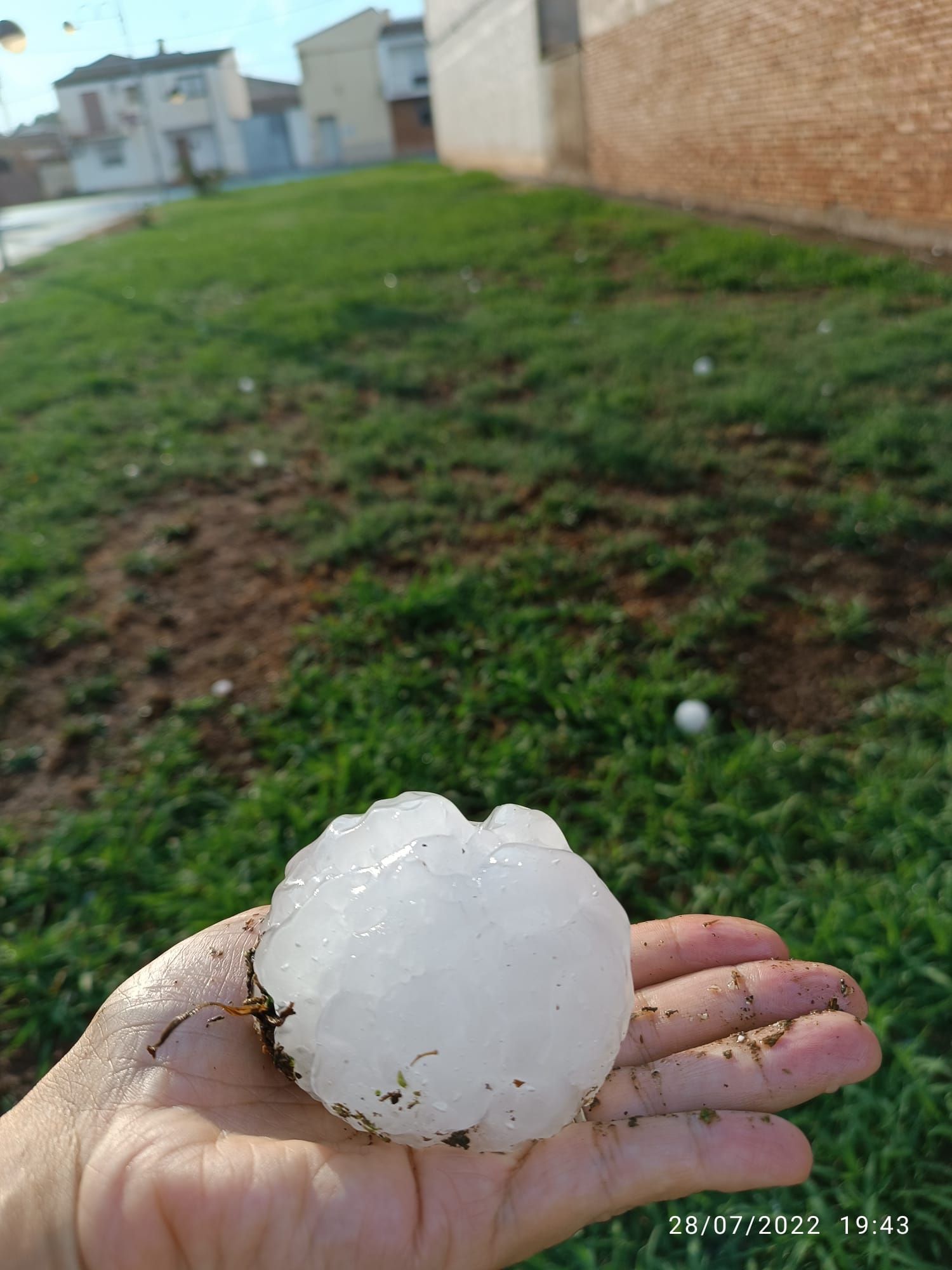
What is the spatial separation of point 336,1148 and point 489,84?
1864cm

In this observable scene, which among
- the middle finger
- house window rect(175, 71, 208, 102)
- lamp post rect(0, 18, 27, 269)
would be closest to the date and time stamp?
the middle finger

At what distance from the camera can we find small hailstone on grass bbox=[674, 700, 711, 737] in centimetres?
227

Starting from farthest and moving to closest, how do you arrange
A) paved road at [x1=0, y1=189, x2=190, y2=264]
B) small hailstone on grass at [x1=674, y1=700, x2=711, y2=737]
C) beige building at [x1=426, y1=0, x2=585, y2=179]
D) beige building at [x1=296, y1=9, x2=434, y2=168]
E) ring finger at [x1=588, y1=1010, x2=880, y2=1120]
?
beige building at [x1=296, y1=9, x2=434, y2=168]
beige building at [x1=426, y1=0, x2=585, y2=179]
paved road at [x1=0, y1=189, x2=190, y2=264]
small hailstone on grass at [x1=674, y1=700, x2=711, y2=737]
ring finger at [x1=588, y1=1010, x2=880, y2=1120]

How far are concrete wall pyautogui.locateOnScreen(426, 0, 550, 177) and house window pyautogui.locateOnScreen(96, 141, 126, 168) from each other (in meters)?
7.51

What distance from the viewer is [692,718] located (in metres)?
2.27

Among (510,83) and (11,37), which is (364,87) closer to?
(510,83)

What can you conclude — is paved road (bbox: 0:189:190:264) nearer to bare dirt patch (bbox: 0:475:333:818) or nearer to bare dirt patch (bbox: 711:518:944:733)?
bare dirt patch (bbox: 0:475:333:818)

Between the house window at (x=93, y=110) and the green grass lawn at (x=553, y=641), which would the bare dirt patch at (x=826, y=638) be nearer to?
the green grass lawn at (x=553, y=641)

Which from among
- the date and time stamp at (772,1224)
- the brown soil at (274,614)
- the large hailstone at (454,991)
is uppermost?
the large hailstone at (454,991)

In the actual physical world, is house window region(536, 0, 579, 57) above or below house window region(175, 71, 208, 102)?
above

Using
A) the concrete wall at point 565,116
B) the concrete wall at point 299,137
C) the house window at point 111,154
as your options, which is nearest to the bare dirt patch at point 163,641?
the house window at point 111,154

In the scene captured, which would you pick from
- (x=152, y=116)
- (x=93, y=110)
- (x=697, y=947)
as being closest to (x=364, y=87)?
(x=152, y=116)

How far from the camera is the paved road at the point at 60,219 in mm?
9523

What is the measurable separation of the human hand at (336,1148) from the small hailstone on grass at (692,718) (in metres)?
0.98
